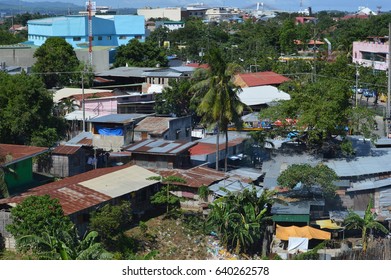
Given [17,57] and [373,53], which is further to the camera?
[373,53]

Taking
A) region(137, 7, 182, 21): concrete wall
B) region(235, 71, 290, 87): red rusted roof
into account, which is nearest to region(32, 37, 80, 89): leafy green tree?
region(235, 71, 290, 87): red rusted roof

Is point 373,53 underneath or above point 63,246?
above

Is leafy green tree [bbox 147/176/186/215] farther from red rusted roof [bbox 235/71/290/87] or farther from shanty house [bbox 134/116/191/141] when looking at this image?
red rusted roof [bbox 235/71/290/87]

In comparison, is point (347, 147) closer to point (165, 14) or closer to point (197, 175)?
point (197, 175)

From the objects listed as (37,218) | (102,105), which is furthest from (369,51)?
(37,218)

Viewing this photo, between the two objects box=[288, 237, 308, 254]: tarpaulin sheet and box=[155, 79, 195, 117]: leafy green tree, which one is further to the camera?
box=[155, 79, 195, 117]: leafy green tree

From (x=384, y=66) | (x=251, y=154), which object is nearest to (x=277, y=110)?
(x=251, y=154)

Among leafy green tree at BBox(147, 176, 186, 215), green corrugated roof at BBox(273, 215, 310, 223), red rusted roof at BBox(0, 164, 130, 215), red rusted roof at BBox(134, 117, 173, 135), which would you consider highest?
red rusted roof at BBox(134, 117, 173, 135)
